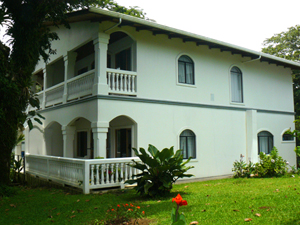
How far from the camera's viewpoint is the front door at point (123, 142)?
47.4 feet

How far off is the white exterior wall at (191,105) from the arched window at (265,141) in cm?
37

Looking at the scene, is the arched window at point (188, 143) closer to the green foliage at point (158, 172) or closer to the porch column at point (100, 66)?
the porch column at point (100, 66)

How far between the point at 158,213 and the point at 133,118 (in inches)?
228

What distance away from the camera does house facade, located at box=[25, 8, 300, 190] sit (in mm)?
12211

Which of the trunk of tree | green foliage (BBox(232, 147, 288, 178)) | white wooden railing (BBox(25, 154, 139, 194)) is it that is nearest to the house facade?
white wooden railing (BBox(25, 154, 139, 194))

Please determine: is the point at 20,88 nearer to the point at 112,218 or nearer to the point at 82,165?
the point at 82,165

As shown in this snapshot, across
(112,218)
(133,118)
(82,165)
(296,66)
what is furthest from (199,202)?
(296,66)

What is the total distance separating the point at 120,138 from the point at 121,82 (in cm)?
357

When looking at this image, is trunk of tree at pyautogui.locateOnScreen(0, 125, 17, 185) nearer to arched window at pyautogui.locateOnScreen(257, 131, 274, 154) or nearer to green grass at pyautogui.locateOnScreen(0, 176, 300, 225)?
green grass at pyautogui.locateOnScreen(0, 176, 300, 225)

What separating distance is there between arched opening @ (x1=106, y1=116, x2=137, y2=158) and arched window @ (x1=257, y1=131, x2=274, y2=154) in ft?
24.7

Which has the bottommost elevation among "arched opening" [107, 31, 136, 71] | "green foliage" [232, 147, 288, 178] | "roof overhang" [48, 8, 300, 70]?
"green foliage" [232, 147, 288, 178]

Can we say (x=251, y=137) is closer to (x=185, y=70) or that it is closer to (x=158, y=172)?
(x=185, y=70)

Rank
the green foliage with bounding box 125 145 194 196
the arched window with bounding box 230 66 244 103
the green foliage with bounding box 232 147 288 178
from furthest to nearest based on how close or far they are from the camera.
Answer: the arched window with bounding box 230 66 244 103, the green foliage with bounding box 232 147 288 178, the green foliage with bounding box 125 145 194 196

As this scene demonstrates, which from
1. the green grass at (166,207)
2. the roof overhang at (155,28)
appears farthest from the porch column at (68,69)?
the green grass at (166,207)
